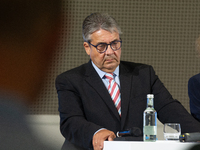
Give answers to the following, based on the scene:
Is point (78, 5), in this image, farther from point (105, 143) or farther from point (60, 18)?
point (105, 143)

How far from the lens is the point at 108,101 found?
2.12m

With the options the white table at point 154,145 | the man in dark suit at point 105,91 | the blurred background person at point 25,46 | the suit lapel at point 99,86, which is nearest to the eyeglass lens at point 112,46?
the man in dark suit at point 105,91

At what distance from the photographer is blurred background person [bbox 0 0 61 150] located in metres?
4.07

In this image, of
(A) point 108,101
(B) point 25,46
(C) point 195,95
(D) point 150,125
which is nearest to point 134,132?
(D) point 150,125

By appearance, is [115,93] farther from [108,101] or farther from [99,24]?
[99,24]

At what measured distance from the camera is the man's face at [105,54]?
2131 mm

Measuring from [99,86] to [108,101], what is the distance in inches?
4.9

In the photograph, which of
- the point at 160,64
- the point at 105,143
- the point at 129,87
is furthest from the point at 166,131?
the point at 160,64

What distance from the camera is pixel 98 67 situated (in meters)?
2.27

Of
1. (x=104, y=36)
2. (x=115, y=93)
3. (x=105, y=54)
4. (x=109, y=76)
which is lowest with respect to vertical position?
(x=115, y=93)

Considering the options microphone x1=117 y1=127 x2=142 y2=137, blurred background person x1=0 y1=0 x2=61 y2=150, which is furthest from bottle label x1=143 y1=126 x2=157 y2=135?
blurred background person x1=0 y1=0 x2=61 y2=150

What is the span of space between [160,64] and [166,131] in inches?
102

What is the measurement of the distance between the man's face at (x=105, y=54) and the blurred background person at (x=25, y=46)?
76.5 inches

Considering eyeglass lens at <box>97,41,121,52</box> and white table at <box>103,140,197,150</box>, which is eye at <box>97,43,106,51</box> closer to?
eyeglass lens at <box>97,41,121,52</box>
